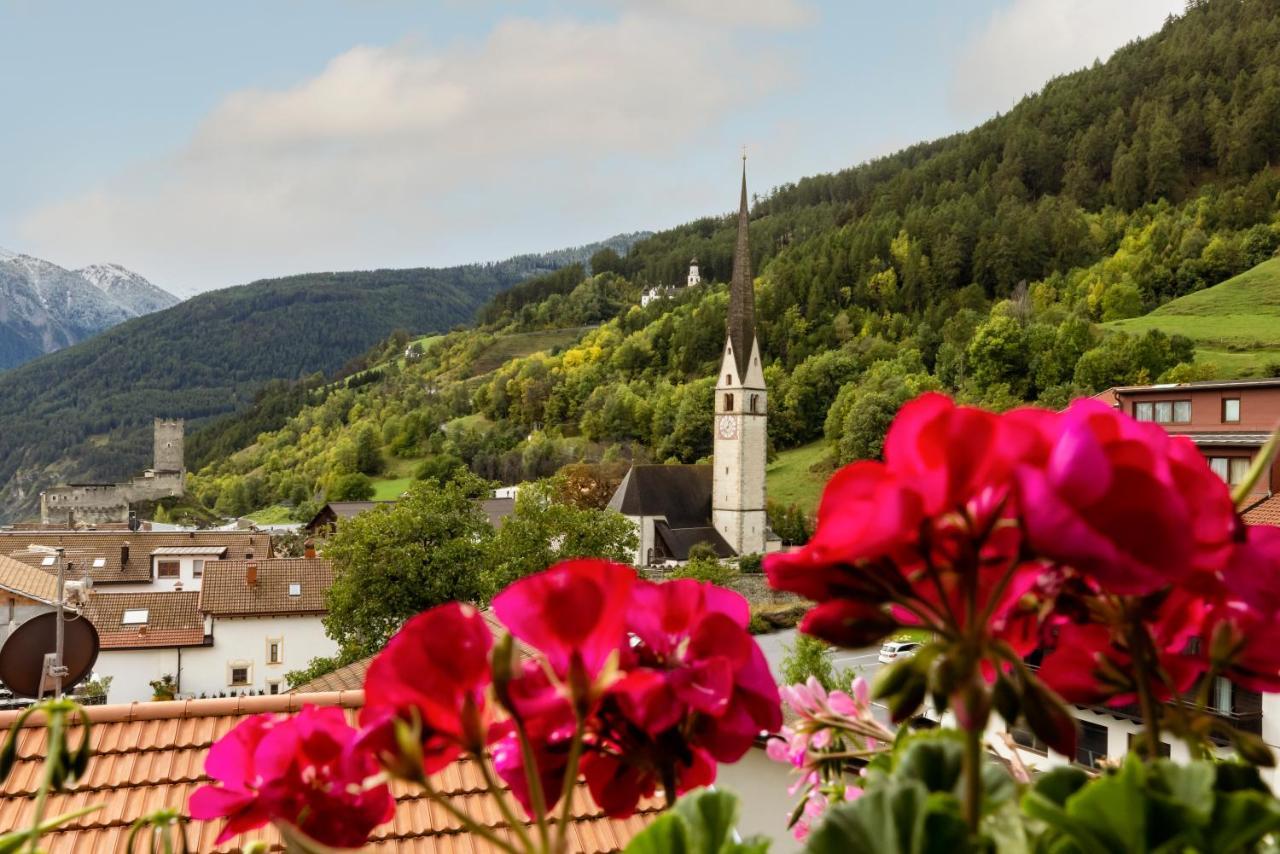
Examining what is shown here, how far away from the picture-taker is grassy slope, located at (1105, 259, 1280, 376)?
5594 cm

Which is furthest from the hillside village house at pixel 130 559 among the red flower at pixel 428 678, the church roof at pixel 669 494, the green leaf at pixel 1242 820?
the green leaf at pixel 1242 820

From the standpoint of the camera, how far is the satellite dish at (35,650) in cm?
377

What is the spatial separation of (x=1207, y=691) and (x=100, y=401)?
168085 mm

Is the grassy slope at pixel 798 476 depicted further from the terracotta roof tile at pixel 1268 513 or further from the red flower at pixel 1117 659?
the red flower at pixel 1117 659

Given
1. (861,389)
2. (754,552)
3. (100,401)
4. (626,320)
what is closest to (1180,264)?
(861,389)

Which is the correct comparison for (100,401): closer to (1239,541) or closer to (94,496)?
(94,496)

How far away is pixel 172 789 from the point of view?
3.58 m

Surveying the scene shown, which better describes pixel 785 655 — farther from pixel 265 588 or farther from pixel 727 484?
pixel 727 484

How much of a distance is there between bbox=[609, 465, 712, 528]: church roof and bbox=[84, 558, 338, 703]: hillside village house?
25705 mm

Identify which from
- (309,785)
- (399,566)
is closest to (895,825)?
(309,785)

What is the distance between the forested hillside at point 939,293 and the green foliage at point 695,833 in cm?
6243

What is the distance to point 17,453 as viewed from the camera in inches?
A: 5522

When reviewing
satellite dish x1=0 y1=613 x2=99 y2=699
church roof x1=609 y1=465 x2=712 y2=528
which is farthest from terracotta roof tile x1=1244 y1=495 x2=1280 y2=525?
church roof x1=609 y1=465 x2=712 y2=528

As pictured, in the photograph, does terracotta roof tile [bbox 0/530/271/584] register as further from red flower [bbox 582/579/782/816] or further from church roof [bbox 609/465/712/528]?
red flower [bbox 582/579/782/816]
